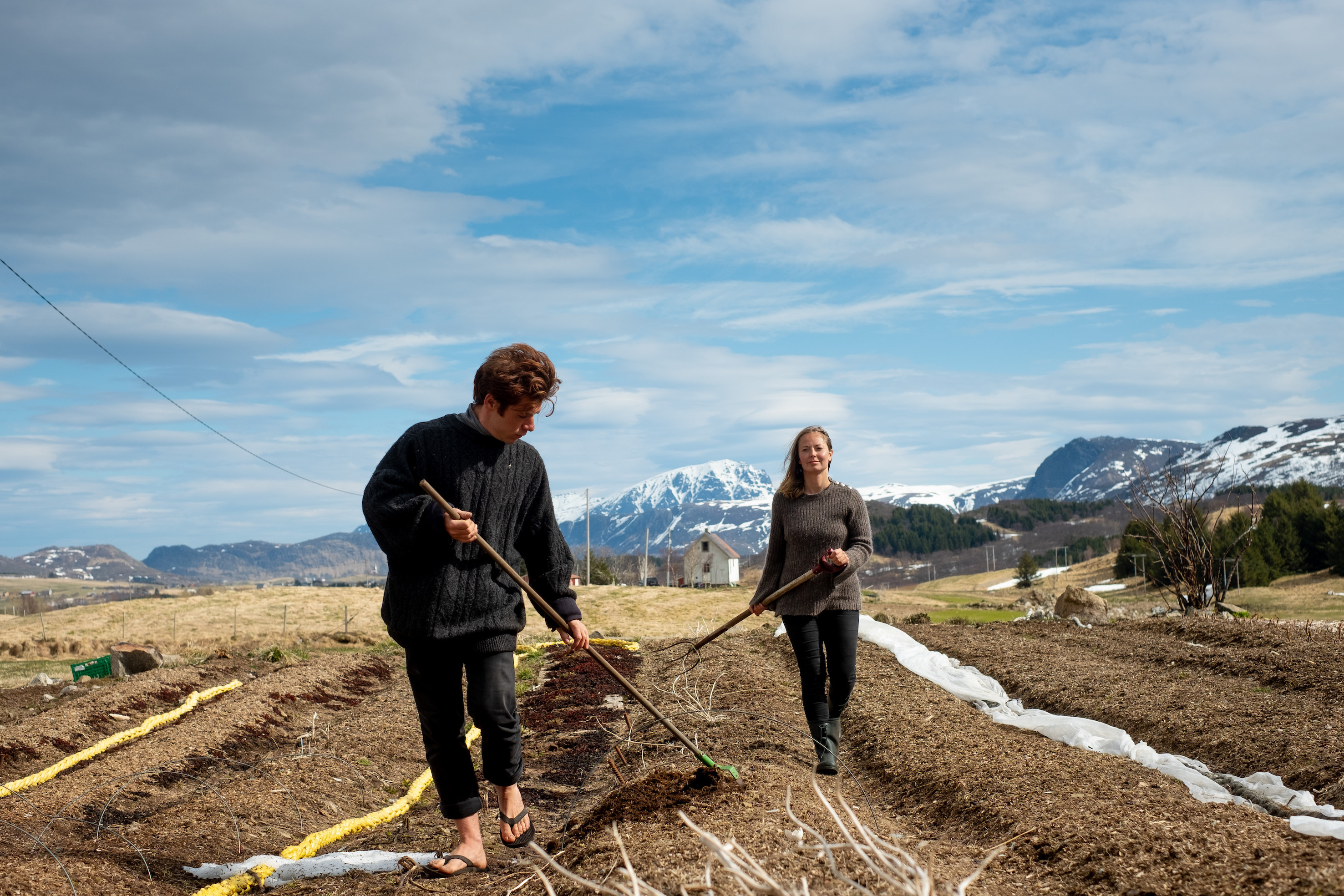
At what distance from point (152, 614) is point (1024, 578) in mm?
51270

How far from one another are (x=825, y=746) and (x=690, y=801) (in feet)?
5.07

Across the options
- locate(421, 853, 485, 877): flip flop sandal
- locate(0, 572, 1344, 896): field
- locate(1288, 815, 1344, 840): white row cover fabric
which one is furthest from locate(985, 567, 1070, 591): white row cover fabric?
locate(421, 853, 485, 877): flip flop sandal

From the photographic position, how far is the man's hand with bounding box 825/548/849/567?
17.4ft

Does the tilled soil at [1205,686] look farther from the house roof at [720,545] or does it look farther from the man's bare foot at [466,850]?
the house roof at [720,545]

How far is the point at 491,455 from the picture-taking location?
12.9 feet

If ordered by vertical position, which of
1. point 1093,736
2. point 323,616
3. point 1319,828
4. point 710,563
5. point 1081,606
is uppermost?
point 1319,828

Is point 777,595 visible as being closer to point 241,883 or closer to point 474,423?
point 474,423

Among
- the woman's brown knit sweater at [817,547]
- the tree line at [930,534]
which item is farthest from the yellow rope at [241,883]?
the tree line at [930,534]

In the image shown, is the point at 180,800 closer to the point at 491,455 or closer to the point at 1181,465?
the point at 491,455

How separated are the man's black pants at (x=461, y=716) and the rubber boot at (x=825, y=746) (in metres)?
2.21

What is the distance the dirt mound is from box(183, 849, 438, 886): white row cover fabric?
0.76 m

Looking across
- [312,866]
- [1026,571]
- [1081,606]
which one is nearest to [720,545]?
[1026,571]

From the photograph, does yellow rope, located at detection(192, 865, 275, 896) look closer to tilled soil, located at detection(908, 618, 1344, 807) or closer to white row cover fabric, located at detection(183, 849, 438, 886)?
white row cover fabric, located at detection(183, 849, 438, 886)

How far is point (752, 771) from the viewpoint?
4922 mm
